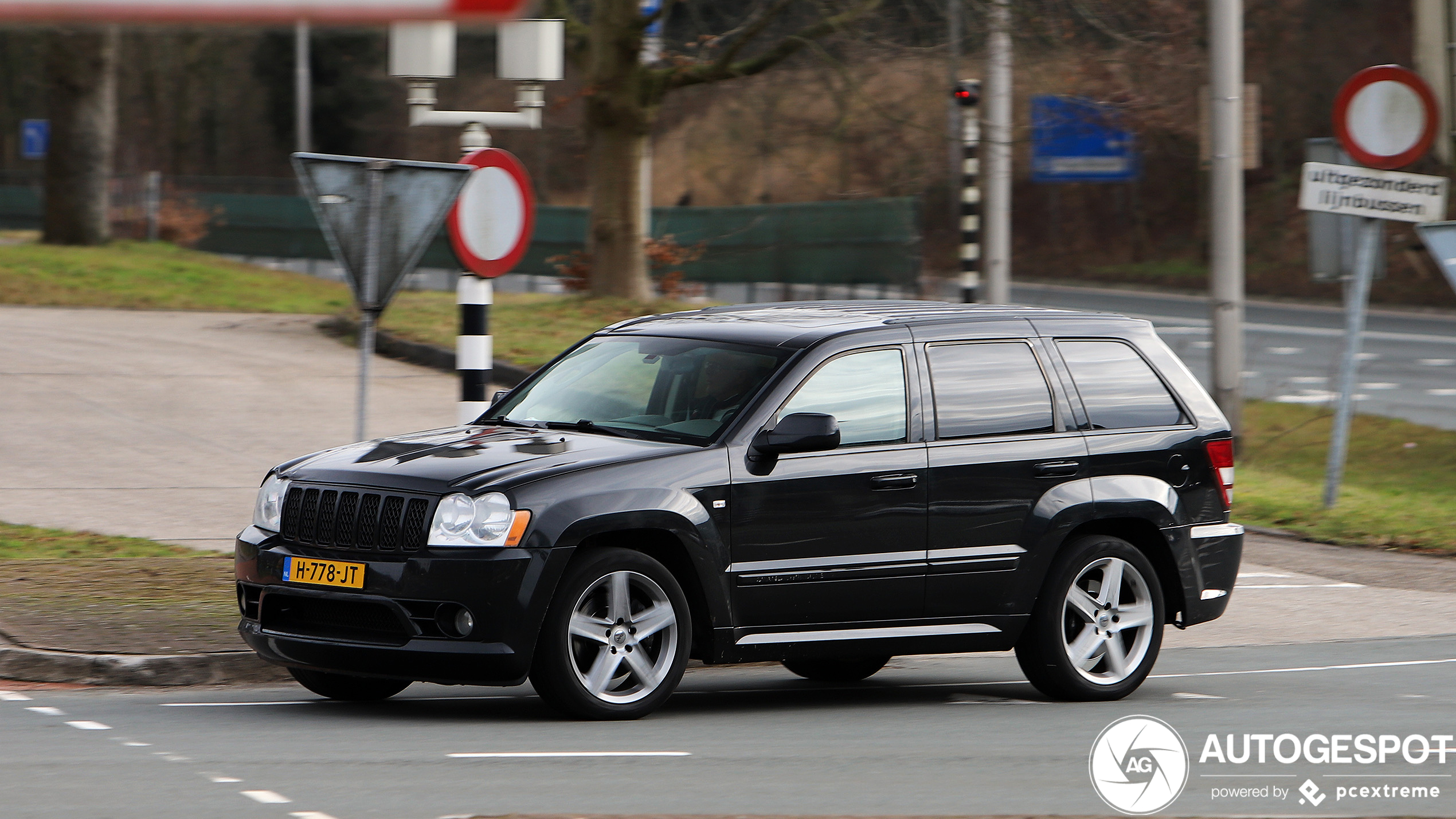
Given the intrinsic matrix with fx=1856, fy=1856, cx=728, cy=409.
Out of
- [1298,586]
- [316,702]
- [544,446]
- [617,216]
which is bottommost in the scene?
[1298,586]

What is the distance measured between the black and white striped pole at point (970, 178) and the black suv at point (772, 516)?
1154cm

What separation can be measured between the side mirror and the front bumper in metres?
0.94

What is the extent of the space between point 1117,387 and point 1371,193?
6.89 meters

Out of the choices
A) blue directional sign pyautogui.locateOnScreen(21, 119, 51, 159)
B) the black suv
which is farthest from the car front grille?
blue directional sign pyautogui.locateOnScreen(21, 119, 51, 159)

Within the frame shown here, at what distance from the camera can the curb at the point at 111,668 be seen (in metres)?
7.75

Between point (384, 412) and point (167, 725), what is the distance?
10.3 m

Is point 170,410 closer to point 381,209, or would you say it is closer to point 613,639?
point 381,209

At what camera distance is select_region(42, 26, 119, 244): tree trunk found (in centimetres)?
3109

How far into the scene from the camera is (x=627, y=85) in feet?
72.7

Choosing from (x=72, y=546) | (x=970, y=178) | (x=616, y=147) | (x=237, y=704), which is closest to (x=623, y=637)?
(x=237, y=704)

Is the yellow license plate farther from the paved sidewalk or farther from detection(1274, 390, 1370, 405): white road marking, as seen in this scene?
detection(1274, 390, 1370, 405): white road marking

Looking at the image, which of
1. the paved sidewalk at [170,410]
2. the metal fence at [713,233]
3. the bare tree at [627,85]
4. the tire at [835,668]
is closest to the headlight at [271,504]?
the tire at [835,668]

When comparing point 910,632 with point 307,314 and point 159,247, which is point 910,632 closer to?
point 307,314

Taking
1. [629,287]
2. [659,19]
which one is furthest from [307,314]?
[659,19]
